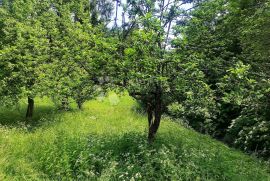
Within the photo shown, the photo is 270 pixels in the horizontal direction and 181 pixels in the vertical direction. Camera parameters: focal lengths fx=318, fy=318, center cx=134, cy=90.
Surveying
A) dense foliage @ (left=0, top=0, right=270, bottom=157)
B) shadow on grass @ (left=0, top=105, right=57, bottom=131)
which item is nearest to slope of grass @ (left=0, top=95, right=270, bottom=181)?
dense foliage @ (left=0, top=0, right=270, bottom=157)

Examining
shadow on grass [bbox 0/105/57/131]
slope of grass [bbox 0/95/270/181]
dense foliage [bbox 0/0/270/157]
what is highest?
dense foliage [bbox 0/0/270/157]

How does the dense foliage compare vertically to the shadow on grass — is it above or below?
above

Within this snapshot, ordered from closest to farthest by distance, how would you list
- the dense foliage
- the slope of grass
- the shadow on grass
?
1. the slope of grass
2. the dense foliage
3. the shadow on grass

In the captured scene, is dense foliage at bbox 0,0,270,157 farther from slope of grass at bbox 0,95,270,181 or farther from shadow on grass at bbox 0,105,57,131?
shadow on grass at bbox 0,105,57,131

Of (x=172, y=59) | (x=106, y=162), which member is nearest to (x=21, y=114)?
(x=106, y=162)

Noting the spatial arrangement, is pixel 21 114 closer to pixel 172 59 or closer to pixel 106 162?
pixel 106 162

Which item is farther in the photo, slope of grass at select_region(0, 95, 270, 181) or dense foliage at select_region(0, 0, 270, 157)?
dense foliage at select_region(0, 0, 270, 157)

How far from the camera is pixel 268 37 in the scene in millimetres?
10297

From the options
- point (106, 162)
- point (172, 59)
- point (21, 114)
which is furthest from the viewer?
point (21, 114)

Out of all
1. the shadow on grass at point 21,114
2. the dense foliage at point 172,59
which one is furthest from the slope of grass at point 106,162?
the shadow on grass at point 21,114

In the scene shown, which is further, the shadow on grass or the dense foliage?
the shadow on grass

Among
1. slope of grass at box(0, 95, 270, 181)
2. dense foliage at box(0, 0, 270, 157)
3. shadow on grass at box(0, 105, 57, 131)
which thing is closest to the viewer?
slope of grass at box(0, 95, 270, 181)

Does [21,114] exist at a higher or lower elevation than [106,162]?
lower

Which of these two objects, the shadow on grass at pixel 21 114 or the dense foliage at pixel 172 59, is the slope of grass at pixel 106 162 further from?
the shadow on grass at pixel 21 114
